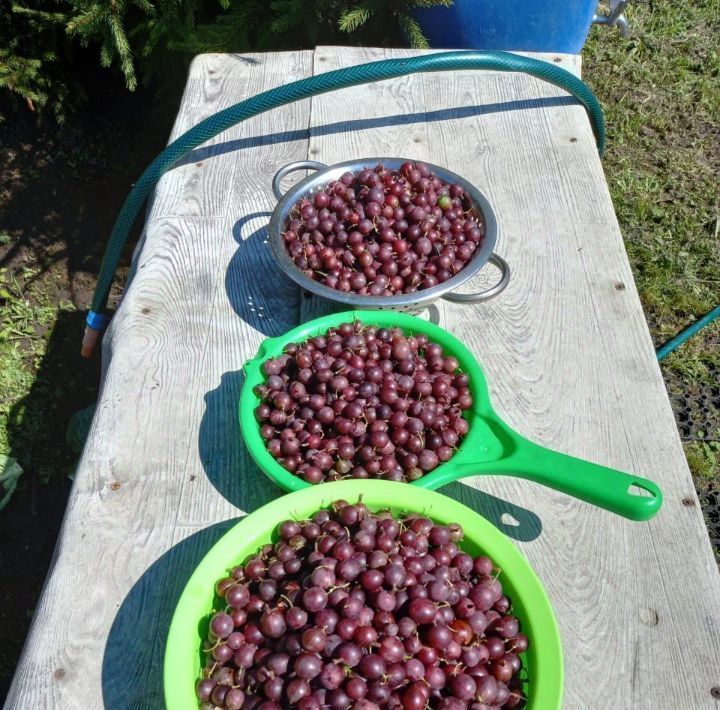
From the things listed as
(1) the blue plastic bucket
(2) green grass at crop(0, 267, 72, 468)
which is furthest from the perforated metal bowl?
(2) green grass at crop(0, 267, 72, 468)

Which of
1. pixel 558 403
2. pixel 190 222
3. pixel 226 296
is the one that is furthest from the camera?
pixel 190 222

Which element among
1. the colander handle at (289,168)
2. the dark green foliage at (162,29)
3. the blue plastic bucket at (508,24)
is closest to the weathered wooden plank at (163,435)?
the colander handle at (289,168)

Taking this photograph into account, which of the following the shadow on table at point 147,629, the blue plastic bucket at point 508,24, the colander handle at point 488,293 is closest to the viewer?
the shadow on table at point 147,629

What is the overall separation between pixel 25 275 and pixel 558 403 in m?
2.66

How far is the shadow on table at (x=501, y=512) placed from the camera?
130cm

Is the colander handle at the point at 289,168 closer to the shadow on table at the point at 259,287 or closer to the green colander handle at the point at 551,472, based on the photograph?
the shadow on table at the point at 259,287

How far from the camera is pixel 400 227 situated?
1.55 m

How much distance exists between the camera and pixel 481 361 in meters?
1.59

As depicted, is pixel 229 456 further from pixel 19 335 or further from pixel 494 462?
pixel 19 335

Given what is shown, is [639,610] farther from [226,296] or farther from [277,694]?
[226,296]

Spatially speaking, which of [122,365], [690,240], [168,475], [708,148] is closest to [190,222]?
[122,365]

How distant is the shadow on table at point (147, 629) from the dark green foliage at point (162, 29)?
1903 millimetres

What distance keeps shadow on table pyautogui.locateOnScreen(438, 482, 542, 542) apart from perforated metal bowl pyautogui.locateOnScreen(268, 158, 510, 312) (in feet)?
1.35

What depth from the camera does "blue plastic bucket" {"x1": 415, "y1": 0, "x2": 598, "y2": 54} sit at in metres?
2.62
